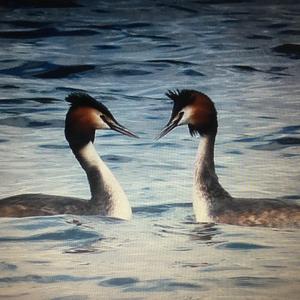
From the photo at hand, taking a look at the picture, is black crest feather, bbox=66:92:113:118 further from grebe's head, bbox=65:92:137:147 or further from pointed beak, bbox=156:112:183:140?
pointed beak, bbox=156:112:183:140

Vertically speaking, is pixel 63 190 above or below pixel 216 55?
below

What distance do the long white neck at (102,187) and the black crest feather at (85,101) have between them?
13 centimetres

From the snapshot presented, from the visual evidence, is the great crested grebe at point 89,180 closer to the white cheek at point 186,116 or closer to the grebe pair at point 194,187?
the grebe pair at point 194,187

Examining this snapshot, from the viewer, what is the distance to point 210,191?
356cm

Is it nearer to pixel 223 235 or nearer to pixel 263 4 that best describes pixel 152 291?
pixel 223 235

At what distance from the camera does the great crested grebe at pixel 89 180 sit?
11.6 feet

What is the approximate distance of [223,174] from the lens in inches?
142

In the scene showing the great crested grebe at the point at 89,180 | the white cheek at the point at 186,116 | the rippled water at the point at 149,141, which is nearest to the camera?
the rippled water at the point at 149,141

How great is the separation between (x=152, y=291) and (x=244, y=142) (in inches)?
25.7

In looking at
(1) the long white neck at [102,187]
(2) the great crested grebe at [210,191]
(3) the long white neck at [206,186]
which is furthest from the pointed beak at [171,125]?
(1) the long white neck at [102,187]

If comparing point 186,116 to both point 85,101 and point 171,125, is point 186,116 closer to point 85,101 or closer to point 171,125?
Result: point 171,125

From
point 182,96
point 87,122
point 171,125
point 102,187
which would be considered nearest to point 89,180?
point 102,187

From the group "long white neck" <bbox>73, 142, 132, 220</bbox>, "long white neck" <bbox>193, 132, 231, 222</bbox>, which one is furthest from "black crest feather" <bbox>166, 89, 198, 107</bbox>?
"long white neck" <bbox>73, 142, 132, 220</bbox>

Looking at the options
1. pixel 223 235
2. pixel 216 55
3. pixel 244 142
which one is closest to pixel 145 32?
pixel 216 55
